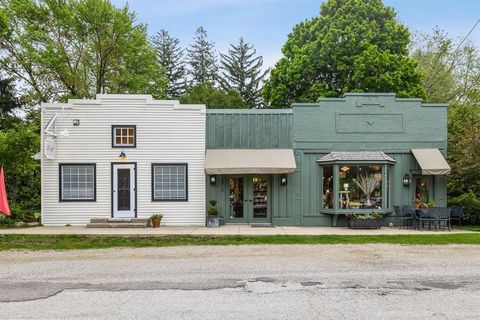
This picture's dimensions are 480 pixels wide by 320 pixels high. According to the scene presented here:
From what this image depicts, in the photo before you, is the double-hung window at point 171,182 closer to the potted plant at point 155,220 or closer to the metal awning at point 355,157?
the potted plant at point 155,220

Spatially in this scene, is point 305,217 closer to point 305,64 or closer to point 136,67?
point 305,64

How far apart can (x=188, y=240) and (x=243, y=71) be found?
127 ft

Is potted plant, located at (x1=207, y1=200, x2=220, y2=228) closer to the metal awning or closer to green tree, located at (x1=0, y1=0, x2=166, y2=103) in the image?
the metal awning

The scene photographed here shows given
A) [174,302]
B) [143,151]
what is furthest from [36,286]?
[143,151]

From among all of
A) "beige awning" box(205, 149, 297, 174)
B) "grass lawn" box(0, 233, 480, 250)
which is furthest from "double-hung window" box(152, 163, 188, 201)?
"grass lawn" box(0, 233, 480, 250)

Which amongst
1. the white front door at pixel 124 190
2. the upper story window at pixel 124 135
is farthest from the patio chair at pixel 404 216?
the upper story window at pixel 124 135

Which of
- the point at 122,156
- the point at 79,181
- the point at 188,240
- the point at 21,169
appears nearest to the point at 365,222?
the point at 188,240

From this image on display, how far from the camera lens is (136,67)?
106 feet

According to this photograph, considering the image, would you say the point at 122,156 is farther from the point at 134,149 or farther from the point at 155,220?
the point at 155,220

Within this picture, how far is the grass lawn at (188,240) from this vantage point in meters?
12.7

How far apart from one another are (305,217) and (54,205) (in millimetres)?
9409

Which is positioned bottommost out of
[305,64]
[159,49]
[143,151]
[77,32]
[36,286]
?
[36,286]

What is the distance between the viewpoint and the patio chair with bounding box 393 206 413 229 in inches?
658

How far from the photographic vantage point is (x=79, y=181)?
17.3 metres
